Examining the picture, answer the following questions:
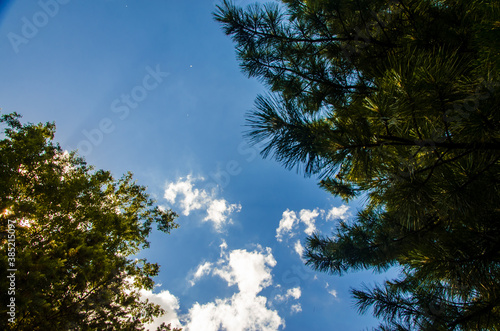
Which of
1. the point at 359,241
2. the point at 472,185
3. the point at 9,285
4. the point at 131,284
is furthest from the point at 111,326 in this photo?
the point at 472,185

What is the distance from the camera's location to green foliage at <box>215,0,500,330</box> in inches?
62.3

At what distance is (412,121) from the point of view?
1903 mm

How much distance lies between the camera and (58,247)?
3.88 m

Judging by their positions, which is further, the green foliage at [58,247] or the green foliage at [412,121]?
the green foliage at [58,247]

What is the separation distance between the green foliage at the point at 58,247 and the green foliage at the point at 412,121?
15.6ft

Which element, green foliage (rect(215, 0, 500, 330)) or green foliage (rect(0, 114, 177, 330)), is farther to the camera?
green foliage (rect(0, 114, 177, 330))

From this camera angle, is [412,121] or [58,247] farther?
[58,247]

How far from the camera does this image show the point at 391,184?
228 cm

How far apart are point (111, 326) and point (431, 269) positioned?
8.30 meters

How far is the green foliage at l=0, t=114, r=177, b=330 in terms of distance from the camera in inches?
137

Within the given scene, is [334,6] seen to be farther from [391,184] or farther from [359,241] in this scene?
[359,241]

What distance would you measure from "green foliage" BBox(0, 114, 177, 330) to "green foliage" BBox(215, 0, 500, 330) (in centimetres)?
476

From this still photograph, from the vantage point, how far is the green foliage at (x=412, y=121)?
1.58 m

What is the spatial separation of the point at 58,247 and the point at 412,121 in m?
6.35
